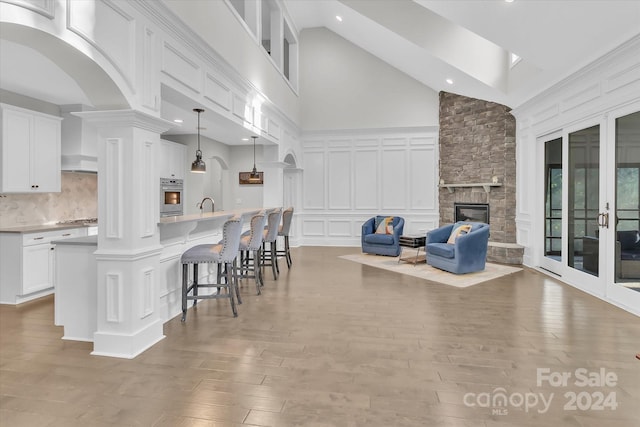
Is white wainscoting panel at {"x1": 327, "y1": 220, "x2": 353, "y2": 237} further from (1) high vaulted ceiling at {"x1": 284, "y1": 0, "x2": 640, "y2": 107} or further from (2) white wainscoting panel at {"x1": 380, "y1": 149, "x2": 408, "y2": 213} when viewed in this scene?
(1) high vaulted ceiling at {"x1": 284, "y1": 0, "x2": 640, "y2": 107}

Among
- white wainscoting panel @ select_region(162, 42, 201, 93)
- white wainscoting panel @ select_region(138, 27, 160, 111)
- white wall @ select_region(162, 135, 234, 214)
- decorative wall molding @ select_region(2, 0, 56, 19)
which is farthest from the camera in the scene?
white wall @ select_region(162, 135, 234, 214)

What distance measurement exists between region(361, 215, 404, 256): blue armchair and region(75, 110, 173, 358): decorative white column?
538 cm

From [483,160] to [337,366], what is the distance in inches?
255

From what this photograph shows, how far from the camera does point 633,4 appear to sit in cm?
344

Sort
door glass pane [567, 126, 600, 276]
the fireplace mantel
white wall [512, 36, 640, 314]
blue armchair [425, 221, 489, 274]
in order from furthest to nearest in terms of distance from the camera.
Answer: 1. the fireplace mantel
2. blue armchair [425, 221, 489, 274]
3. door glass pane [567, 126, 600, 276]
4. white wall [512, 36, 640, 314]

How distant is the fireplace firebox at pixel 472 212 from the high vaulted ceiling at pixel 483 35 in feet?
7.21

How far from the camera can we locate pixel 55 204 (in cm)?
562

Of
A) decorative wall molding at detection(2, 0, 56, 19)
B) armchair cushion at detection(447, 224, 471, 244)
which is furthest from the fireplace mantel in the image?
decorative wall molding at detection(2, 0, 56, 19)

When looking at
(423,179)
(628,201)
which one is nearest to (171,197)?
(423,179)

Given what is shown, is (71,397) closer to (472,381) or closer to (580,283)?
(472,381)

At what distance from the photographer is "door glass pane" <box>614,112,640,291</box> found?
403cm

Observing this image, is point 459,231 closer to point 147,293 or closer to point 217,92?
point 217,92

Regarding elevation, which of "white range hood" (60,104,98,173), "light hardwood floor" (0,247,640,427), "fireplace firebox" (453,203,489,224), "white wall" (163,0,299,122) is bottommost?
"light hardwood floor" (0,247,640,427)

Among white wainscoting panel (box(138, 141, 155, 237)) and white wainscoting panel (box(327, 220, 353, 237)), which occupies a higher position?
white wainscoting panel (box(138, 141, 155, 237))
